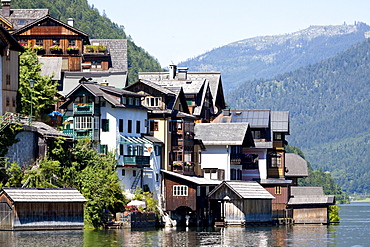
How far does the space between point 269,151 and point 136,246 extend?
5624 cm

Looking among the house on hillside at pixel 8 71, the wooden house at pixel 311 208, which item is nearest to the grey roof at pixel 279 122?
the wooden house at pixel 311 208

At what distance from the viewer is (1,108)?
3388 inches

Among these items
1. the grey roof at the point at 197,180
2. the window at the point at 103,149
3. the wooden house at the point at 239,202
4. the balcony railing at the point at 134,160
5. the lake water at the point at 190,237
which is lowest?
the lake water at the point at 190,237

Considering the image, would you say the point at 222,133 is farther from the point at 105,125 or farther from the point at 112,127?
the point at 105,125

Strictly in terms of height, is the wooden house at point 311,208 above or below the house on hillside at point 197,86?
below

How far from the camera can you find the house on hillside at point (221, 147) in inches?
4360

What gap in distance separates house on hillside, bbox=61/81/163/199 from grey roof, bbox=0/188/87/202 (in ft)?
51.4

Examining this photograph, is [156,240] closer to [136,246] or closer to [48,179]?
[136,246]

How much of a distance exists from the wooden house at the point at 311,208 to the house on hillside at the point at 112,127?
23399 mm

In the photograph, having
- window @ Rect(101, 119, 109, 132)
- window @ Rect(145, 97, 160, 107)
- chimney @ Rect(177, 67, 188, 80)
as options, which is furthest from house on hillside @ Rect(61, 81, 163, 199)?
chimney @ Rect(177, 67, 188, 80)

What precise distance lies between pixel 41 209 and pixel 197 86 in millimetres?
48333

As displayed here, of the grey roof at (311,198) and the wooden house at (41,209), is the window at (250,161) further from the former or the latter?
the wooden house at (41,209)

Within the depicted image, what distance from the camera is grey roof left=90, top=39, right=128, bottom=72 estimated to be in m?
143

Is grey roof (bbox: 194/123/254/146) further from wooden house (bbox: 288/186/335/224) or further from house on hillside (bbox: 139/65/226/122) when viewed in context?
wooden house (bbox: 288/186/335/224)
